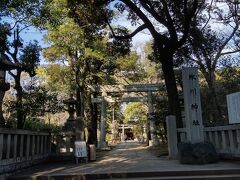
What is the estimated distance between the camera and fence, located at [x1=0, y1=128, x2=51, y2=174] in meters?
9.23

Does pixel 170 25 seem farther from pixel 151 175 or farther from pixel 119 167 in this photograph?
pixel 151 175

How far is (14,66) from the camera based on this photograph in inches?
416

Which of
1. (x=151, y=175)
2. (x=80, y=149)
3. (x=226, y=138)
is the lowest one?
(x=151, y=175)

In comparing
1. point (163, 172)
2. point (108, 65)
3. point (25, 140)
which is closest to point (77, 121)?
point (25, 140)

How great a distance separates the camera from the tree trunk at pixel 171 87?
14.8 metres

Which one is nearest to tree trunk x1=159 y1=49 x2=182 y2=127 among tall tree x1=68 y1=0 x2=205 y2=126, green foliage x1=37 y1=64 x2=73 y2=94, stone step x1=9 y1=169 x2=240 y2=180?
tall tree x1=68 y1=0 x2=205 y2=126

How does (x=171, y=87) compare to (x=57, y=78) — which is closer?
(x=171, y=87)

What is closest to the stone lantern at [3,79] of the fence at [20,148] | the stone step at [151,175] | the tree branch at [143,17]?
the fence at [20,148]

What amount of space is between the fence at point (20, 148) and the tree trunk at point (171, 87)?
5608 mm

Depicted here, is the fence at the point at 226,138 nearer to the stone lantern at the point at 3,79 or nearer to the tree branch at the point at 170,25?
the tree branch at the point at 170,25

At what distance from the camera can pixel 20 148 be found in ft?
35.1

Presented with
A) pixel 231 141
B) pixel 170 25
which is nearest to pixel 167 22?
pixel 170 25

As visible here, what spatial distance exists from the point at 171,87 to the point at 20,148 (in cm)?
722

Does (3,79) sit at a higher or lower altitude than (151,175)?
higher
